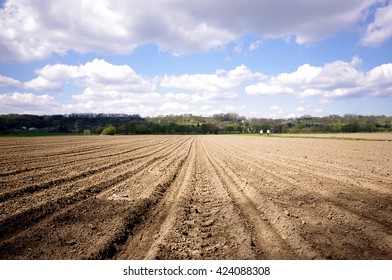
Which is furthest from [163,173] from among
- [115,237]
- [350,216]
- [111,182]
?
[350,216]

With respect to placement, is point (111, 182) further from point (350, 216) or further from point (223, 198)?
point (350, 216)

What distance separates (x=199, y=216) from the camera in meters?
7.18

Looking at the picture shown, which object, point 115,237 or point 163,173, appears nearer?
point 115,237

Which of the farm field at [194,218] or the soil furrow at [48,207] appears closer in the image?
the farm field at [194,218]

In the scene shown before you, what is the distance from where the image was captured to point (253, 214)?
23.7 feet

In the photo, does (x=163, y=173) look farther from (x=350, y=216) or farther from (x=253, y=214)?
(x=350, y=216)

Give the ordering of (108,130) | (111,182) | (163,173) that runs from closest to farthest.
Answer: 1. (111,182)
2. (163,173)
3. (108,130)

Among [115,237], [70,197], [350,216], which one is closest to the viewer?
[115,237]

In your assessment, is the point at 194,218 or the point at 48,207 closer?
the point at 194,218

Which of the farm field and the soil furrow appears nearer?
the farm field

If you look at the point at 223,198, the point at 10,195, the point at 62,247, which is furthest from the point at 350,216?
the point at 10,195

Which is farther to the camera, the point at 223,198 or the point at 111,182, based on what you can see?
the point at 111,182

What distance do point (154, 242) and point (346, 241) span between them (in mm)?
4112

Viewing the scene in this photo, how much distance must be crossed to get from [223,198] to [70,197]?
5259 mm
